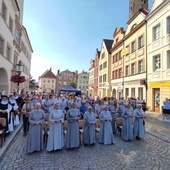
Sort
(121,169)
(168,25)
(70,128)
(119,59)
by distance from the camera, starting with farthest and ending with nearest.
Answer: (119,59), (168,25), (70,128), (121,169)

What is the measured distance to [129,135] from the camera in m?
7.61

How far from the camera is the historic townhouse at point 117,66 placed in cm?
2817

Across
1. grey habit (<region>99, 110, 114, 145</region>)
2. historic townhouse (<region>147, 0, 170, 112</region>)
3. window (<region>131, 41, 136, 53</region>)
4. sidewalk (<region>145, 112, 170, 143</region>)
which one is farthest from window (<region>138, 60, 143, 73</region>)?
grey habit (<region>99, 110, 114, 145</region>)

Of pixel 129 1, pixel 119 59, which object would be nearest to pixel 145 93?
pixel 119 59

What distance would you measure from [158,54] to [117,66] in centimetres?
1246

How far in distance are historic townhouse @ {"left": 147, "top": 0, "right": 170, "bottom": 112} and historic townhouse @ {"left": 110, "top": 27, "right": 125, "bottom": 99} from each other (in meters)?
8.53

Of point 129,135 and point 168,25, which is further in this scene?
point 168,25

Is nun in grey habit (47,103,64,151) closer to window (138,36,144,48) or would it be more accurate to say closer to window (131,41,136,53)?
window (138,36,144,48)

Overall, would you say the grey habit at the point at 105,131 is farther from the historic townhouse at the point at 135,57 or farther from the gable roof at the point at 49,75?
the gable roof at the point at 49,75

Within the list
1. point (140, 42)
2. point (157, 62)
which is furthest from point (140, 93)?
point (140, 42)

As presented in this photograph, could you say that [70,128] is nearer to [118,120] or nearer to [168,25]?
[118,120]

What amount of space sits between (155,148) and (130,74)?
18616mm

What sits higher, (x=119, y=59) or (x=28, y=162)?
(x=119, y=59)

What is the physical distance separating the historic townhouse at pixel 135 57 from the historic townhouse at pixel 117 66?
1.64 metres
